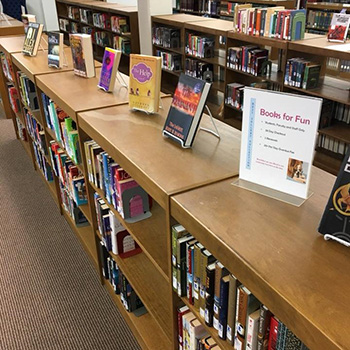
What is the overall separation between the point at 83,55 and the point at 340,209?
2059mm

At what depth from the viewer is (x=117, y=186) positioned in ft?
5.78

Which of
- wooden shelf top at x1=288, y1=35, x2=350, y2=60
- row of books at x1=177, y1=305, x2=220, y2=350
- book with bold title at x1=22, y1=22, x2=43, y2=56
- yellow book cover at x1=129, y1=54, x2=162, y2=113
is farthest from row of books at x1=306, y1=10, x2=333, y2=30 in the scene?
row of books at x1=177, y1=305, x2=220, y2=350

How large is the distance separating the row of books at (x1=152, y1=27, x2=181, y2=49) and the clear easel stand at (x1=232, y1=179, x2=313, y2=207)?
14.8 feet

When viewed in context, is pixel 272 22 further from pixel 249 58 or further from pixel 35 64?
pixel 35 64

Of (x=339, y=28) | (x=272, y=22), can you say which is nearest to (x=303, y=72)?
(x=339, y=28)

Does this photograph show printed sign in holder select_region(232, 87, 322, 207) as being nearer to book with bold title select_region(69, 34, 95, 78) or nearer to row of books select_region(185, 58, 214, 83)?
book with bold title select_region(69, 34, 95, 78)

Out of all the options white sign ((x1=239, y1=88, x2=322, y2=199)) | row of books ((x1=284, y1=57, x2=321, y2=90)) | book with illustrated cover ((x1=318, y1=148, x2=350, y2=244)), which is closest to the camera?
book with illustrated cover ((x1=318, y1=148, x2=350, y2=244))

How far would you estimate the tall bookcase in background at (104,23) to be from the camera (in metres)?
6.21

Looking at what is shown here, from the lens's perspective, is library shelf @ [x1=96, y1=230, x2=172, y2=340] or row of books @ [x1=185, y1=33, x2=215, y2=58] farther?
row of books @ [x1=185, y1=33, x2=215, y2=58]

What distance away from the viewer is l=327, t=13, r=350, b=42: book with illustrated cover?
12.0ft

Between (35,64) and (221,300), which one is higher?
(35,64)

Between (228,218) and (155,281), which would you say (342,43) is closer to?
(155,281)

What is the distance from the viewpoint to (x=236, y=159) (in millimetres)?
1479

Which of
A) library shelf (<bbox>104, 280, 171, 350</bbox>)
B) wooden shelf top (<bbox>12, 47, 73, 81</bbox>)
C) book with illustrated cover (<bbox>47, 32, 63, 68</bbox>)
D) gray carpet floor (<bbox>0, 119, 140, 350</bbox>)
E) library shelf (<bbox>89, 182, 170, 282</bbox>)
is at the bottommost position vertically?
gray carpet floor (<bbox>0, 119, 140, 350</bbox>)
